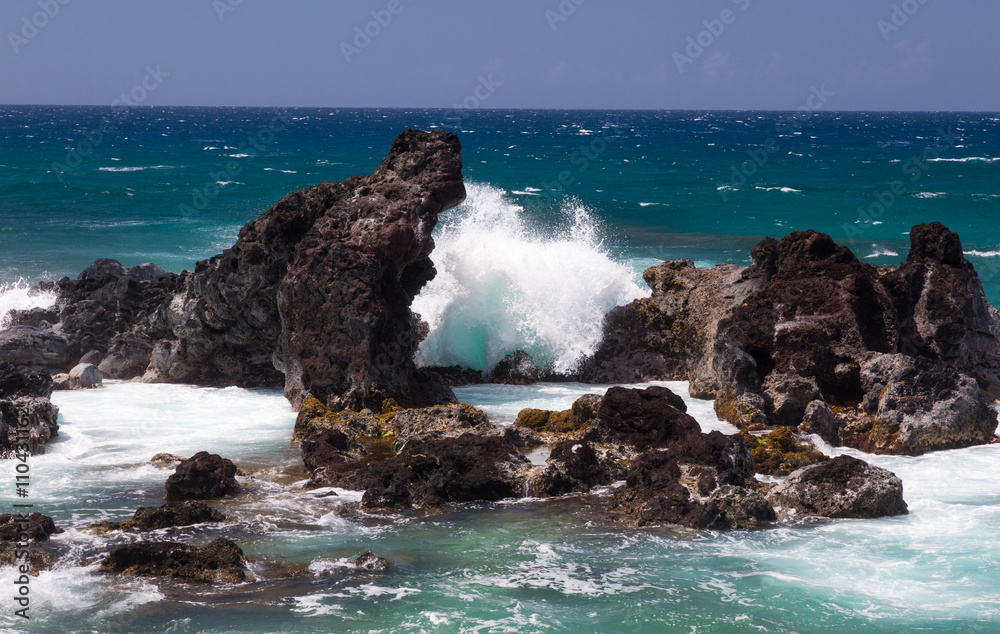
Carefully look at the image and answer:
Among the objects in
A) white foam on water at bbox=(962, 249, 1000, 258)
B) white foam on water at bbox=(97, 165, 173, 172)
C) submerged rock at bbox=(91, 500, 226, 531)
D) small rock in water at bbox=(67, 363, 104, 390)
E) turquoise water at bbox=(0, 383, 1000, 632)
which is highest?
white foam on water at bbox=(97, 165, 173, 172)

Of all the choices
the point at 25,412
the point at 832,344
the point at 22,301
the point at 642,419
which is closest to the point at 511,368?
the point at 642,419

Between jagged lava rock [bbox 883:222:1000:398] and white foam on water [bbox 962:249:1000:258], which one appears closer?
jagged lava rock [bbox 883:222:1000:398]

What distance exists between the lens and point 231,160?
72375mm

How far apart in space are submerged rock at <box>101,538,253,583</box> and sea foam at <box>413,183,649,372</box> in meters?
9.73

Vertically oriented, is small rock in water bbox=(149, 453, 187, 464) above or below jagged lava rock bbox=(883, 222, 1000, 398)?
below

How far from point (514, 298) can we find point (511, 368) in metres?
1.79

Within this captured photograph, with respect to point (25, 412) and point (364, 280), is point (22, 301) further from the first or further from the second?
point (364, 280)

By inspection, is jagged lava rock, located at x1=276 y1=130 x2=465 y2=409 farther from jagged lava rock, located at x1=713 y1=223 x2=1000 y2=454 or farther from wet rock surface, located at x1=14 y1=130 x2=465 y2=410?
jagged lava rock, located at x1=713 y1=223 x2=1000 y2=454

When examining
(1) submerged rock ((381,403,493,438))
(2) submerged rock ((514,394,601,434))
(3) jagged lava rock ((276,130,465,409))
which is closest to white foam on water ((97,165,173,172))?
(3) jagged lava rock ((276,130,465,409))

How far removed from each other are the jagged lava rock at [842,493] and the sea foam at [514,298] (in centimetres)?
723

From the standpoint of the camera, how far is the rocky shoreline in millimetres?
10969

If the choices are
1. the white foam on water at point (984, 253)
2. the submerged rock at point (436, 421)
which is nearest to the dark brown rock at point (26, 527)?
the submerged rock at point (436, 421)

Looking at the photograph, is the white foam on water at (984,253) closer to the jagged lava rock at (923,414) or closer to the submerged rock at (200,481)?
the jagged lava rock at (923,414)

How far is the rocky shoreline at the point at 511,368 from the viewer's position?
10969 millimetres
